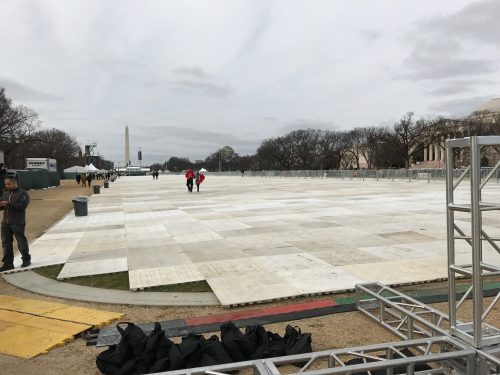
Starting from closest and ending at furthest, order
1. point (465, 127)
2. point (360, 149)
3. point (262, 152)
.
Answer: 1. point (465, 127)
2. point (360, 149)
3. point (262, 152)

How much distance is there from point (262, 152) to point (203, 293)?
129 metres

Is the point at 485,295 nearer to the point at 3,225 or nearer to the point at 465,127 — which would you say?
the point at 3,225

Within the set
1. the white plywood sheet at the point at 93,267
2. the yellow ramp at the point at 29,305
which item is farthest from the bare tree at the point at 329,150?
the yellow ramp at the point at 29,305

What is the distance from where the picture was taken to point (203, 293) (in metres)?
6.79

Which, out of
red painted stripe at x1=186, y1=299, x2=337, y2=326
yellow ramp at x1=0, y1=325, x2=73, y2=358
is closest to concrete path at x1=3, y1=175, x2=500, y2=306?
red painted stripe at x1=186, y1=299, x2=337, y2=326

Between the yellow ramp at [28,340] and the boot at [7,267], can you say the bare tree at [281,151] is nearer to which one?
the boot at [7,267]

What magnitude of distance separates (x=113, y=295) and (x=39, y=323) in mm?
1365

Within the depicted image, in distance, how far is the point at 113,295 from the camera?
6.82 m

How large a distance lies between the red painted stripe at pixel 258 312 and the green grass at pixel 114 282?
1230mm

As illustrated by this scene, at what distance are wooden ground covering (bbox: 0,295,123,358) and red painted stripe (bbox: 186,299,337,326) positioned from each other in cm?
111

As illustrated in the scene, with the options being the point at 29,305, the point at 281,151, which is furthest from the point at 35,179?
the point at 281,151

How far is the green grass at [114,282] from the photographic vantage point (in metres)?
7.06

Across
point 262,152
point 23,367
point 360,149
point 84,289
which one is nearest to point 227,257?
point 84,289

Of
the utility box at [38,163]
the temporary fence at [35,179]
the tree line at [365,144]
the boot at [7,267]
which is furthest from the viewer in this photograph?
the tree line at [365,144]
